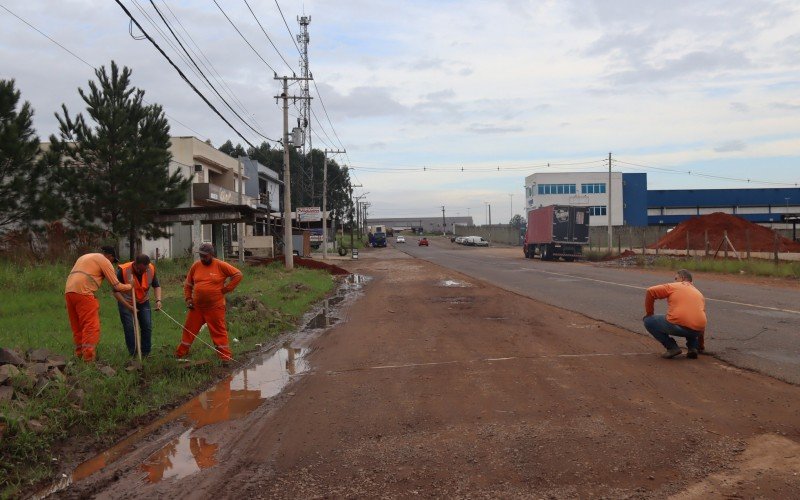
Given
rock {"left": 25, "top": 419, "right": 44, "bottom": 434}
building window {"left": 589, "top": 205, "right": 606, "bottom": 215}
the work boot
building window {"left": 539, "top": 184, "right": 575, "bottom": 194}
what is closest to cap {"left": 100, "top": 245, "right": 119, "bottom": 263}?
rock {"left": 25, "top": 419, "right": 44, "bottom": 434}

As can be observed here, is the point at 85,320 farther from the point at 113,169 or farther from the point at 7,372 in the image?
the point at 113,169

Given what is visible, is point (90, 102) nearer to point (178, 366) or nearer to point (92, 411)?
point (178, 366)

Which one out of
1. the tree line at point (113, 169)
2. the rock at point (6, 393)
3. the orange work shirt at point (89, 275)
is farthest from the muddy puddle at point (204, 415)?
the tree line at point (113, 169)

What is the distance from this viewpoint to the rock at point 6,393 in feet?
19.1

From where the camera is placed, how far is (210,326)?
367 inches

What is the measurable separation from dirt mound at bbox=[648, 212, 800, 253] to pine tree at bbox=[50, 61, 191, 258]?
30077mm

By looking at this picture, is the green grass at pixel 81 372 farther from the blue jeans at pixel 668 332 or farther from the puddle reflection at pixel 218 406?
the blue jeans at pixel 668 332

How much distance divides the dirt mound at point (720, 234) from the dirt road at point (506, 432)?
116 ft

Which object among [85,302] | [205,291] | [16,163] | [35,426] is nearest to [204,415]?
[35,426]

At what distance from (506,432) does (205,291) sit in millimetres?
5026

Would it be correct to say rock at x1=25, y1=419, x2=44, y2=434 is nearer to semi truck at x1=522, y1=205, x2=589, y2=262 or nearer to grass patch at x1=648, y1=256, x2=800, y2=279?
grass patch at x1=648, y1=256, x2=800, y2=279

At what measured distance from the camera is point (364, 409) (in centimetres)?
654

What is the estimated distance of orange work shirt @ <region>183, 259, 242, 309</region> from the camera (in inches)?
354

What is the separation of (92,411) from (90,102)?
1919 centimetres
